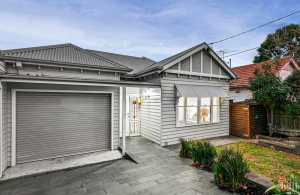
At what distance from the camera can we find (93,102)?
274 inches

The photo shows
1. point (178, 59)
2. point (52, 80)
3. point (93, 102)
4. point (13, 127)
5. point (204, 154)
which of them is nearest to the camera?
point (52, 80)

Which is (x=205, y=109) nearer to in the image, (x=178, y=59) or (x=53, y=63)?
(x=178, y=59)

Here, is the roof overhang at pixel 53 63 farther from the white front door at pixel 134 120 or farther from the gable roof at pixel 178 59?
the white front door at pixel 134 120

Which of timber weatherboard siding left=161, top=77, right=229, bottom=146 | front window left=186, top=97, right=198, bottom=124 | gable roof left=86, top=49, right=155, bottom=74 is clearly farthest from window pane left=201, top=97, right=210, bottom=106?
gable roof left=86, top=49, right=155, bottom=74

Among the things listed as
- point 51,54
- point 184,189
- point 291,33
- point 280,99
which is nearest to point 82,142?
point 51,54

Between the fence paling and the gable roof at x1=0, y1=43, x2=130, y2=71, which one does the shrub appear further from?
the fence paling

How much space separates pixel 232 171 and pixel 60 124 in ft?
19.7

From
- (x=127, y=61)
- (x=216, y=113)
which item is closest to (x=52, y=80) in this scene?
(x=127, y=61)

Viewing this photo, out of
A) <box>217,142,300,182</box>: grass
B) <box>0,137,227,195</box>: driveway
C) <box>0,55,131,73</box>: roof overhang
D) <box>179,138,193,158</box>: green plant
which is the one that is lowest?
<box>0,137,227,195</box>: driveway

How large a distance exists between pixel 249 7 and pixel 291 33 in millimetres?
19586

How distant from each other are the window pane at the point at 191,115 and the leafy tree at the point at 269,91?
3.72m

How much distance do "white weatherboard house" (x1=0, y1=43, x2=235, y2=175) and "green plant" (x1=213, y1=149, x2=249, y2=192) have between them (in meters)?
3.78

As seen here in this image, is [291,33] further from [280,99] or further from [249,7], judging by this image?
[280,99]

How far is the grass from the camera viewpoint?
16.5ft
